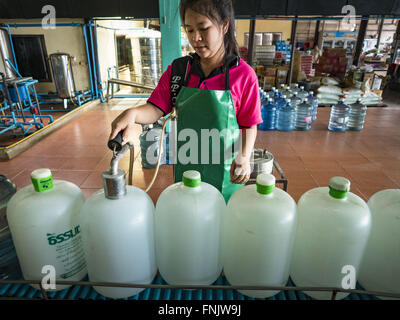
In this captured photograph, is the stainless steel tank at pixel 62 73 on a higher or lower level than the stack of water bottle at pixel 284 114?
higher

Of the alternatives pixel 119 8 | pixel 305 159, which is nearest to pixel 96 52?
pixel 119 8

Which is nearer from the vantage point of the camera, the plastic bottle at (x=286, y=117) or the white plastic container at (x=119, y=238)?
the white plastic container at (x=119, y=238)

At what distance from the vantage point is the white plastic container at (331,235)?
0.69 meters

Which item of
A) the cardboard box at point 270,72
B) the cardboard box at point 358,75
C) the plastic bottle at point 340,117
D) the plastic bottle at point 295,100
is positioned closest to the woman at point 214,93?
the plastic bottle at point 340,117

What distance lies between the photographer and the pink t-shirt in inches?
47.3

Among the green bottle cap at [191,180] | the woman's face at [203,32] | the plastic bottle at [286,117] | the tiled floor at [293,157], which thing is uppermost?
the woman's face at [203,32]

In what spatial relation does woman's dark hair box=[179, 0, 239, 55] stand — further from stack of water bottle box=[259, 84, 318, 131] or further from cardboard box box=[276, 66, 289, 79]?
cardboard box box=[276, 66, 289, 79]

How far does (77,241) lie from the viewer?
78 cm

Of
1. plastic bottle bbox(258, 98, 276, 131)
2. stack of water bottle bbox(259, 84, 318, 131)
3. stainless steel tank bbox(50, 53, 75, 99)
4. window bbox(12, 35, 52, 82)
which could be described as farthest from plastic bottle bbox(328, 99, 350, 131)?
window bbox(12, 35, 52, 82)

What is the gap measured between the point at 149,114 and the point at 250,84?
45cm

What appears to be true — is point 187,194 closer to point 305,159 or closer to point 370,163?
point 305,159

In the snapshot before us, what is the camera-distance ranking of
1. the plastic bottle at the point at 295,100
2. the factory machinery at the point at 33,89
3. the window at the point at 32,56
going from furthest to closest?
the window at the point at 32,56, the plastic bottle at the point at 295,100, the factory machinery at the point at 33,89

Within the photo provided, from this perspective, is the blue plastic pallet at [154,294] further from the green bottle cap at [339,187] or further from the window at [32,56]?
the window at [32,56]
